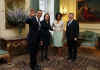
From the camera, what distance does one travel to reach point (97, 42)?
23.5ft

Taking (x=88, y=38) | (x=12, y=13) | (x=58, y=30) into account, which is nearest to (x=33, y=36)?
(x=58, y=30)

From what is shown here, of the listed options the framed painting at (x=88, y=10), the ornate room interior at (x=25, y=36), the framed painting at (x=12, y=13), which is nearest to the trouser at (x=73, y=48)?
the ornate room interior at (x=25, y=36)

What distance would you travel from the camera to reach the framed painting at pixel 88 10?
7.75 m

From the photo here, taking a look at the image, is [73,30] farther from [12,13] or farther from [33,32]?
[12,13]

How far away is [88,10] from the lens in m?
8.07

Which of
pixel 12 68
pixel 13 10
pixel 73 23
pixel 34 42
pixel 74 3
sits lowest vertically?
pixel 12 68

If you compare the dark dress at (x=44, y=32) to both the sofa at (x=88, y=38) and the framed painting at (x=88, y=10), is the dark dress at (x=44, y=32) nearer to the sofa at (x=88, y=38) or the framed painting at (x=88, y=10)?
the sofa at (x=88, y=38)

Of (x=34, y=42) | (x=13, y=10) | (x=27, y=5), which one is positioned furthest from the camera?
(x=27, y=5)

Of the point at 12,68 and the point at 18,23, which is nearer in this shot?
the point at 12,68

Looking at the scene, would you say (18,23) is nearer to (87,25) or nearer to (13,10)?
(13,10)

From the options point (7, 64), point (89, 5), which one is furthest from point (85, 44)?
point (7, 64)

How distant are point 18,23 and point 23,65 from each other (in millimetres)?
1794

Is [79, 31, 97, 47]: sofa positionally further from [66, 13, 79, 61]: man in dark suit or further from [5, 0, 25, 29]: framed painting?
[5, 0, 25, 29]: framed painting

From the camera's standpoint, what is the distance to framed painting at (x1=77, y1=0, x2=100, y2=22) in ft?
25.4
